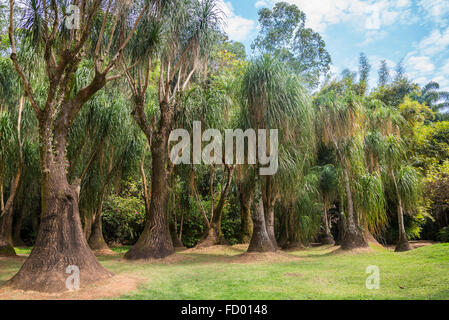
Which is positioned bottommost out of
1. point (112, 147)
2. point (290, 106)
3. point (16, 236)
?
point (16, 236)

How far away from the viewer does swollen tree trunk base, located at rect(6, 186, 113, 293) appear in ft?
16.2

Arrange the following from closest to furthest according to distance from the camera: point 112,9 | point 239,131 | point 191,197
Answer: point 112,9 < point 239,131 < point 191,197

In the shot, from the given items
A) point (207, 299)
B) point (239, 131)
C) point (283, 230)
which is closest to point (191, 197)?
point (283, 230)

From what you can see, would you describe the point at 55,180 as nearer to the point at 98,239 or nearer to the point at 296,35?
the point at 98,239

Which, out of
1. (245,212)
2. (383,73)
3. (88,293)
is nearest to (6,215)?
(88,293)

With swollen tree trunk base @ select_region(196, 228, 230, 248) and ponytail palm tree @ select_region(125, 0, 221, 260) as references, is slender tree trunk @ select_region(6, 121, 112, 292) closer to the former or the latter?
ponytail palm tree @ select_region(125, 0, 221, 260)

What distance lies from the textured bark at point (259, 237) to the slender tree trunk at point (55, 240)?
4.71 m

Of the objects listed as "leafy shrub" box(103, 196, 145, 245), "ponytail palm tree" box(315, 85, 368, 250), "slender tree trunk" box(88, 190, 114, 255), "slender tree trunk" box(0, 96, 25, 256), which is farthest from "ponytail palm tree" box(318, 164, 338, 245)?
"slender tree trunk" box(0, 96, 25, 256)

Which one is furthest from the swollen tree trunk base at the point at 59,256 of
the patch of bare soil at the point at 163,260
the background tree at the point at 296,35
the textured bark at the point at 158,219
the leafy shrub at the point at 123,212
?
the background tree at the point at 296,35

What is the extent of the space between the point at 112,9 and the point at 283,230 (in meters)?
11.6

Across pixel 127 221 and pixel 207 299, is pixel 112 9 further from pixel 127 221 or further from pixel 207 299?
pixel 127 221

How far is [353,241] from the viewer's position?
10.7 m

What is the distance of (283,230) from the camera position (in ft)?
49.6

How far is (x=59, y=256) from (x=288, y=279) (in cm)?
398
